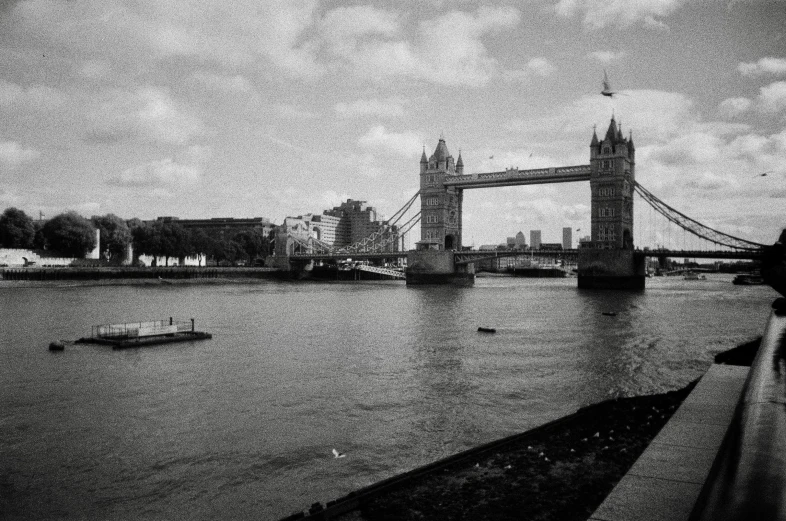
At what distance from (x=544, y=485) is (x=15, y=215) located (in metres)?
87.8

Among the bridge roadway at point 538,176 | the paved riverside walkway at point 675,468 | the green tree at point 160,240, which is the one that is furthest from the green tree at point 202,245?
the paved riverside walkway at point 675,468

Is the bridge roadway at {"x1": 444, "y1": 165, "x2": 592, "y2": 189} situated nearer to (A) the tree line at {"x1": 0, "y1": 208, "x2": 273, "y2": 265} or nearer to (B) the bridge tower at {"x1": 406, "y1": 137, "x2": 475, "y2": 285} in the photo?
(B) the bridge tower at {"x1": 406, "y1": 137, "x2": 475, "y2": 285}

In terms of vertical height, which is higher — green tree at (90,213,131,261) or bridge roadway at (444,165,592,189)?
bridge roadway at (444,165,592,189)

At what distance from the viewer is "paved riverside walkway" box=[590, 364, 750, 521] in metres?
4.49

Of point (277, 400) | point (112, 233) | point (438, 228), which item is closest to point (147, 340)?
point (277, 400)

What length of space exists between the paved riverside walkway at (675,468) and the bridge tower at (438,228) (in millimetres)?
75467

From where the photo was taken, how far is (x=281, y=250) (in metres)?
112

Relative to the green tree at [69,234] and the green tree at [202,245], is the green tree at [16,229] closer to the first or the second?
the green tree at [69,234]

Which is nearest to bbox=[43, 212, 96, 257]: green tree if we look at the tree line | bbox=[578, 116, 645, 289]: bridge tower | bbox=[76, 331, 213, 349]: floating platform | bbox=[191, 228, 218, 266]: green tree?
the tree line

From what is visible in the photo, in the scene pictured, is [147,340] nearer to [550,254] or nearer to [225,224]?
[550,254]

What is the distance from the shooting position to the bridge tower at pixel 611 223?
69250mm

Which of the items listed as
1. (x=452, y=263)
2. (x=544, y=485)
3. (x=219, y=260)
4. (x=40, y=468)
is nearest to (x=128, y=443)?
(x=40, y=468)

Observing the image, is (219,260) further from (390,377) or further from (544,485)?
(544,485)

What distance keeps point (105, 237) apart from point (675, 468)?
9772 centimetres
